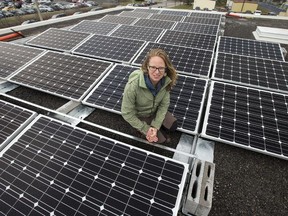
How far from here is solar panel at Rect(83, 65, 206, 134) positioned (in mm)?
5852

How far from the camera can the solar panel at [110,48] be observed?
941cm

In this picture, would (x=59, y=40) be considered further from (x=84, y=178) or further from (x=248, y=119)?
(x=248, y=119)

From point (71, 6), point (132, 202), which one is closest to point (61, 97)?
point (132, 202)

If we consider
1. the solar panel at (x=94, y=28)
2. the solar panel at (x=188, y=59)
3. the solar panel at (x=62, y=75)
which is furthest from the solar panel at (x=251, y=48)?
the solar panel at (x=94, y=28)

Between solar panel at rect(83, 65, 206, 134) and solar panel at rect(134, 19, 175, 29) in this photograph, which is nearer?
solar panel at rect(83, 65, 206, 134)

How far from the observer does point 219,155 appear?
17.2 ft

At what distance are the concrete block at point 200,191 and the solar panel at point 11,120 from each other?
4893mm

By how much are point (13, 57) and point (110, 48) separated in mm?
4846

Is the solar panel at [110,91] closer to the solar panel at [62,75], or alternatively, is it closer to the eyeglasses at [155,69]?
the solar panel at [62,75]

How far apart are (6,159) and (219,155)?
5667 mm

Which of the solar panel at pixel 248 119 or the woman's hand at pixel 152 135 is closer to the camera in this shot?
the woman's hand at pixel 152 135

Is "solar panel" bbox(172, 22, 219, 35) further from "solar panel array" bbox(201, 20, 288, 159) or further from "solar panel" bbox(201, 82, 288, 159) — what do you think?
"solar panel" bbox(201, 82, 288, 159)

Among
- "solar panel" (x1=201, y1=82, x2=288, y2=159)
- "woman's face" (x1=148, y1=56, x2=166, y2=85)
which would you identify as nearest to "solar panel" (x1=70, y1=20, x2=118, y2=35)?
"solar panel" (x1=201, y1=82, x2=288, y2=159)

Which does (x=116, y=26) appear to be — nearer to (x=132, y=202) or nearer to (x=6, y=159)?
(x=6, y=159)
